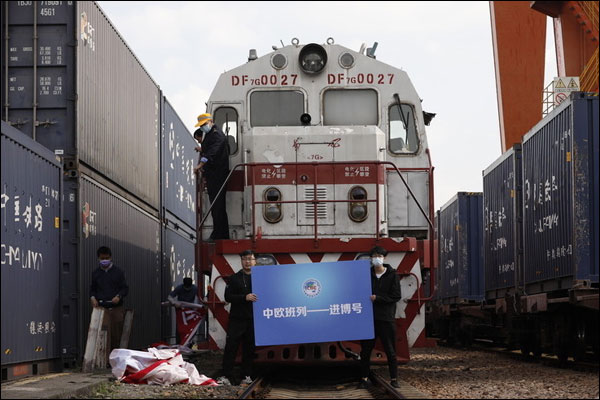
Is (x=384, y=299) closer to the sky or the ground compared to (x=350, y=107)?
closer to the ground

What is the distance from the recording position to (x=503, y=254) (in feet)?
63.1

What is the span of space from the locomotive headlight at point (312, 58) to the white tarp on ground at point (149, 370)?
3.96 m

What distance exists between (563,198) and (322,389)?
4802mm

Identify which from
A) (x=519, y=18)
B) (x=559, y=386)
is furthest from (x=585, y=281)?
(x=519, y=18)

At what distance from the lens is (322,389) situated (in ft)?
38.1

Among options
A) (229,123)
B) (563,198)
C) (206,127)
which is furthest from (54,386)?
(563,198)

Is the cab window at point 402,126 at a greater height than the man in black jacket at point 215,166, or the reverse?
the cab window at point 402,126

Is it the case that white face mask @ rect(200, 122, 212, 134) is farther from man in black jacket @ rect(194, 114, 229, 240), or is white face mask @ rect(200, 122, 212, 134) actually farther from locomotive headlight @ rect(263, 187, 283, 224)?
locomotive headlight @ rect(263, 187, 283, 224)

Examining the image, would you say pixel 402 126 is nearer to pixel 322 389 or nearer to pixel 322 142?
pixel 322 142

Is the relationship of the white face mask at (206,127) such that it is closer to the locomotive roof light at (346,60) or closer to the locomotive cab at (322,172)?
the locomotive cab at (322,172)

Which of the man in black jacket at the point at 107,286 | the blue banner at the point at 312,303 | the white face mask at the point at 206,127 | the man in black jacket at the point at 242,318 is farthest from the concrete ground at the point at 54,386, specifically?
the white face mask at the point at 206,127

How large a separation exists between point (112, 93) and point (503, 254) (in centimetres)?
793

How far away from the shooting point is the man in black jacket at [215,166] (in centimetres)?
1239

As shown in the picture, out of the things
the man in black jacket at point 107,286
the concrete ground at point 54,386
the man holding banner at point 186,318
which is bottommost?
the concrete ground at point 54,386
